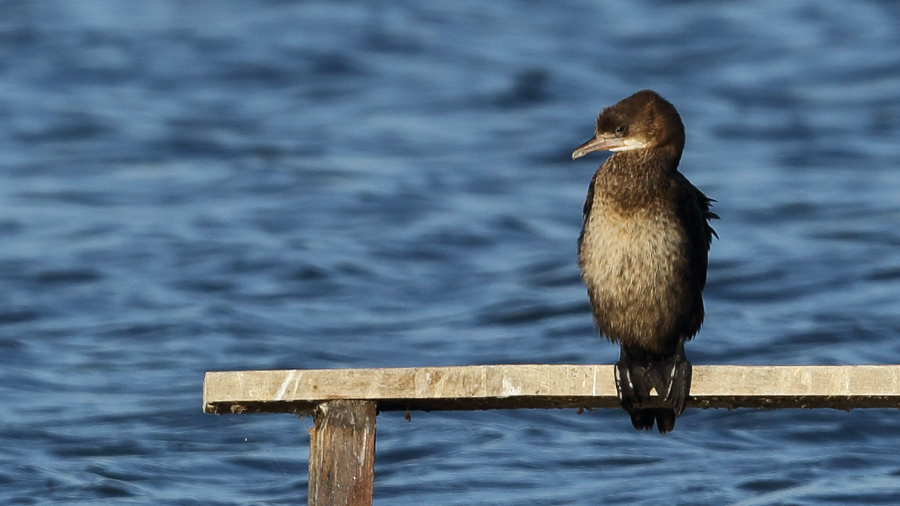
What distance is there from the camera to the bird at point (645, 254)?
489 cm

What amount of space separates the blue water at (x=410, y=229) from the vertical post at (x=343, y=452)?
3398 mm

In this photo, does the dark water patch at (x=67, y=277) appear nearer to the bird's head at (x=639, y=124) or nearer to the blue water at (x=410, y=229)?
the blue water at (x=410, y=229)

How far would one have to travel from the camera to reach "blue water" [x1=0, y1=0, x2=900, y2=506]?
888cm

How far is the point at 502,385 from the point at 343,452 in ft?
1.69

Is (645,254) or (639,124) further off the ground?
(639,124)

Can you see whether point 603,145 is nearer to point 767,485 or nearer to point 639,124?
point 639,124

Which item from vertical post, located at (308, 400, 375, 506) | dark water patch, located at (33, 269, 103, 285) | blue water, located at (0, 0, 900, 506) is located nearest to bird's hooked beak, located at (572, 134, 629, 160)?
vertical post, located at (308, 400, 375, 506)

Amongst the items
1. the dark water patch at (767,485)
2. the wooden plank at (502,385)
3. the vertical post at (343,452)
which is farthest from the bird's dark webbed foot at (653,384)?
the dark water patch at (767,485)

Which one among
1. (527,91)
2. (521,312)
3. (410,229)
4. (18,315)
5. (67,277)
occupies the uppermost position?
(527,91)

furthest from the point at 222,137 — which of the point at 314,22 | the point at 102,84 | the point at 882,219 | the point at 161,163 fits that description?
the point at 882,219

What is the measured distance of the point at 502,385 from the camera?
4383 millimetres

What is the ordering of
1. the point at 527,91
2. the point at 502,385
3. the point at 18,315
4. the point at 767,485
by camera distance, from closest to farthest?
the point at 502,385 < the point at 767,485 < the point at 18,315 < the point at 527,91

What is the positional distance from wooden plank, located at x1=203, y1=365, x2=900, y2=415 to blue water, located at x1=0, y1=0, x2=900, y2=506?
11.6ft

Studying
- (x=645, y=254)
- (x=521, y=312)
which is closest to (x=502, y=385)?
(x=645, y=254)
